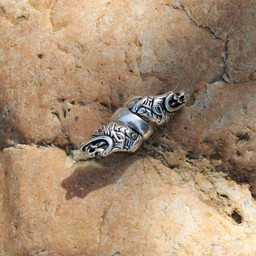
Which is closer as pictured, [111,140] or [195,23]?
[111,140]

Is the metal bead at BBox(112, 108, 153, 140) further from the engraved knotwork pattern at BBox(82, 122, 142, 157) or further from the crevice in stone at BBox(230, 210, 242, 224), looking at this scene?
the crevice in stone at BBox(230, 210, 242, 224)

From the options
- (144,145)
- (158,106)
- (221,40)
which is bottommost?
(144,145)

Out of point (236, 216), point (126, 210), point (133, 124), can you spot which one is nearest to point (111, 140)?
point (133, 124)

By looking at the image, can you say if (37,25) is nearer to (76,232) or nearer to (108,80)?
(108,80)

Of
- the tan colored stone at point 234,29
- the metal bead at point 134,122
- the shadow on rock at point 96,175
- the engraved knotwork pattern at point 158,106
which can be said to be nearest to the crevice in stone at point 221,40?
the tan colored stone at point 234,29

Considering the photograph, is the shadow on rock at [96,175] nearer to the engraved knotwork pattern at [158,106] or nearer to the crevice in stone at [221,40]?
the engraved knotwork pattern at [158,106]

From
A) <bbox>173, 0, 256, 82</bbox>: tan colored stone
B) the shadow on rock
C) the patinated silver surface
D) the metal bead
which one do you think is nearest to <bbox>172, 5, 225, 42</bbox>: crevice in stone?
<bbox>173, 0, 256, 82</bbox>: tan colored stone

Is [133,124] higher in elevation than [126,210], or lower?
higher

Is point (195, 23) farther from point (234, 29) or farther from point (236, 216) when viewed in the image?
point (236, 216)
